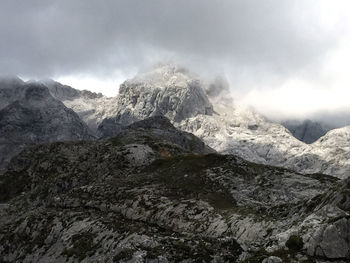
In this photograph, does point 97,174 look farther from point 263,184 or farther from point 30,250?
point 263,184

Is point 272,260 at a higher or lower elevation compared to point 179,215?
lower

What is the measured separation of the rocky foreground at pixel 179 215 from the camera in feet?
101

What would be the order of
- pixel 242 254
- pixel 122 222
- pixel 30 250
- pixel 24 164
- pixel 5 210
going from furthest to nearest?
pixel 24 164 < pixel 5 210 < pixel 30 250 < pixel 122 222 < pixel 242 254

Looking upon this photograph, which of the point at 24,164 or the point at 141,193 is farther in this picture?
the point at 24,164

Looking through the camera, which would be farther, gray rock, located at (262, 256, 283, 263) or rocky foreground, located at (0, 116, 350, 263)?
rocky foreground, located at (0, 116, 350, 263)

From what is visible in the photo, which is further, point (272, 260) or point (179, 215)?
point (179, 215)

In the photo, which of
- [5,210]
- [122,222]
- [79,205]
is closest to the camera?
[122,222]

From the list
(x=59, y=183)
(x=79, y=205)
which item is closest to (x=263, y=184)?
(x=79, y=205)

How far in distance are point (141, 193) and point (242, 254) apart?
121 feet

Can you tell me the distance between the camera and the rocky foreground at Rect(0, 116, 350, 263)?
101ft

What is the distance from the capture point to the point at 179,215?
185 feet

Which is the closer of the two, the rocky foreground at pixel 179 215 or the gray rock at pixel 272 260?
the gray rock at pixel 272 260

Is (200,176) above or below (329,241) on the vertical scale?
above

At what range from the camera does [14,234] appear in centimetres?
6981
